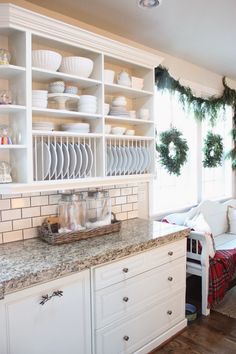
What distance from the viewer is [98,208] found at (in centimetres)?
237

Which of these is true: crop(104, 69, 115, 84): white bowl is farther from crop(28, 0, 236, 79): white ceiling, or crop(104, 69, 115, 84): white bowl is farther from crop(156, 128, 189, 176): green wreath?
crop(156, 128, 189, 176): green wreath

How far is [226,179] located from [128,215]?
222cm

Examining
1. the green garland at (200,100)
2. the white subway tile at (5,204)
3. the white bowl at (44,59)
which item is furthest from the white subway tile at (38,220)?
the green garland at (200,100)

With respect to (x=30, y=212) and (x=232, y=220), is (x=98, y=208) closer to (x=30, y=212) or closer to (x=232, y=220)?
(x=30, y=212)

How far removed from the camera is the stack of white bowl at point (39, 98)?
1.89 m

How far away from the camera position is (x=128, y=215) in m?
2.79

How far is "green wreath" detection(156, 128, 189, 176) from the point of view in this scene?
3154 mm

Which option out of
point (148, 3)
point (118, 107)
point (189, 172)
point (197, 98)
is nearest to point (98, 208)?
point (118, 107)

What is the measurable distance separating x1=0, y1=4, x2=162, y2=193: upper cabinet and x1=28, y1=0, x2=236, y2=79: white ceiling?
0.85 ft

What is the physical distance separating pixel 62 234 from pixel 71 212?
0.23 meters

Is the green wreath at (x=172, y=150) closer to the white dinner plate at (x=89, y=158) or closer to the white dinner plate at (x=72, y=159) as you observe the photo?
the white dinner plate at (x=89, y=158)

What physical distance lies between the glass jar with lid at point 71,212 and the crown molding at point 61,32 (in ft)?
3.56

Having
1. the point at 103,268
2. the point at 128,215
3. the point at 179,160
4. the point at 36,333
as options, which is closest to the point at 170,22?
the point at 179,160

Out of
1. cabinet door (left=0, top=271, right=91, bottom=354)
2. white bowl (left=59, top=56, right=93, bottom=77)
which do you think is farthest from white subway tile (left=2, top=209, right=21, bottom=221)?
white bowl (left=59, top=56, right=93, bottom=77)
